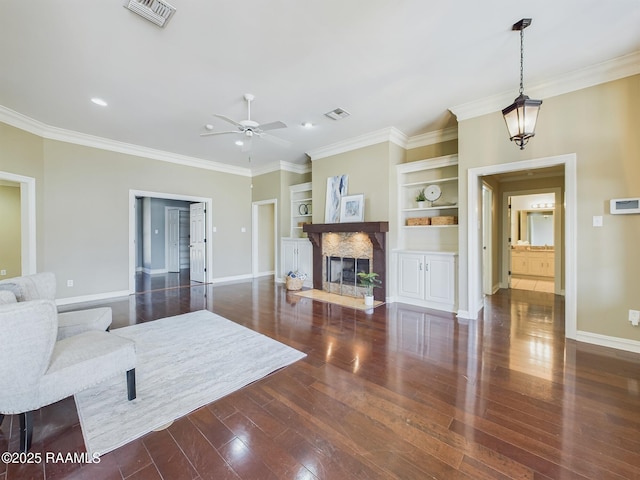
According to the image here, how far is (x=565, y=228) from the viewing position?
321 centimetres

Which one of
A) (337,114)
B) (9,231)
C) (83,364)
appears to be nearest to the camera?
(83,364)

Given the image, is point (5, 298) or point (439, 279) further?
point (439, 279)

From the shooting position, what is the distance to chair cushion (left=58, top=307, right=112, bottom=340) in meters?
2.39

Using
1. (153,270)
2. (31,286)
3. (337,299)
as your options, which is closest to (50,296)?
(31,286)

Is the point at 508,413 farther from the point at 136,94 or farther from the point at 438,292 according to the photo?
the point at 136,94

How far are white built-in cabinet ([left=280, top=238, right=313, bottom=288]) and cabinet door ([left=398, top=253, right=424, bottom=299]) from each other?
219 centimetres

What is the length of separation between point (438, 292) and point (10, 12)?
5.61 metres

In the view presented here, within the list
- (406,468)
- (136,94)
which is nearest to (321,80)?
(136,94)

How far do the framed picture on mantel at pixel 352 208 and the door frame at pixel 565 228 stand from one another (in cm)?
183

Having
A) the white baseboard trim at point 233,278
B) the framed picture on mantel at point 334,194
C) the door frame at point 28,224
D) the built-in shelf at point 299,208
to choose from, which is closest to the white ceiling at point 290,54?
the door frame at point 28,224

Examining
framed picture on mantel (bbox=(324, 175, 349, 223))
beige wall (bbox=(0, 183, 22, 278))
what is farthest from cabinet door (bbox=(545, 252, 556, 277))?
beige wall (bbox=(0, 183, 22, 278))

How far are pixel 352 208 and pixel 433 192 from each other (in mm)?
1460

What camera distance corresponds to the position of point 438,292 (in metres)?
4.42

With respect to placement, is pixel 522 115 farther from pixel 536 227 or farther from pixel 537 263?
pixel 536 227
